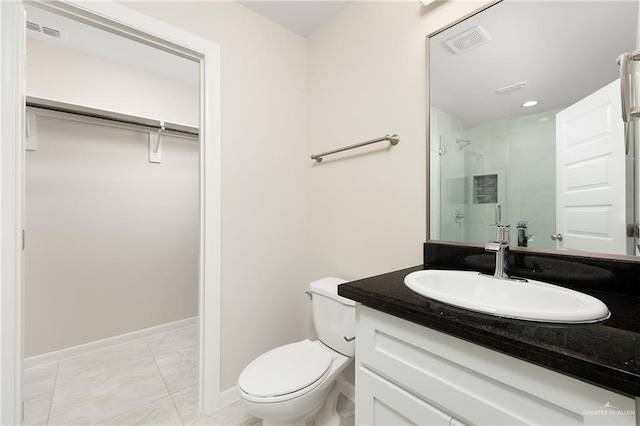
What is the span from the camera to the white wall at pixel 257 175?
5.22 feet

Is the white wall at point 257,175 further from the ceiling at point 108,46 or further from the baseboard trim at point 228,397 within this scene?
the ceiling at point 108,46

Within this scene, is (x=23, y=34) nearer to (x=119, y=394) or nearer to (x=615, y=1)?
(x=119, y=394)

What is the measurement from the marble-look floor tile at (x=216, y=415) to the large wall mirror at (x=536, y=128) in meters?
1.38

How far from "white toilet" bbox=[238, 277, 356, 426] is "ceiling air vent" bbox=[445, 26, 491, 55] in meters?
1.30

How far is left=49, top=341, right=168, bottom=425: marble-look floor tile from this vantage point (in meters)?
1.52

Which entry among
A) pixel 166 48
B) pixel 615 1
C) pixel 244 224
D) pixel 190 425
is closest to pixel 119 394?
pixel 190 425

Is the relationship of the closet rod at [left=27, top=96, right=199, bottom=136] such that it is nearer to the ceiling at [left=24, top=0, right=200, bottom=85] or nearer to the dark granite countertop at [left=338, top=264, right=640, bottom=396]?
the ceiling at [left=24, top=0, right=200, bottom=85]

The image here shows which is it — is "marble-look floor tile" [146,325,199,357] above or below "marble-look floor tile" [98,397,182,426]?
below

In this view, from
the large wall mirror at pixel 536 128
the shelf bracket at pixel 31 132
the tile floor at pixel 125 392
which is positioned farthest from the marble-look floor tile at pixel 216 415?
the shelf bracket at pixel 31 132

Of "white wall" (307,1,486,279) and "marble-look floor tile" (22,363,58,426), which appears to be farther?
"marble-look floor tile" (22,363,58,426)

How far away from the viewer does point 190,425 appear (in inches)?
55.8

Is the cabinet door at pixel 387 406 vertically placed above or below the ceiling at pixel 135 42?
below

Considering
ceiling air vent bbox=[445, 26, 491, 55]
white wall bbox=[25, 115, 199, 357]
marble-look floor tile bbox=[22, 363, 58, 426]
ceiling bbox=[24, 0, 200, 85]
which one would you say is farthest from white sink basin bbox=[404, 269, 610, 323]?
white wall bbox=[25, 115, 199, 357]

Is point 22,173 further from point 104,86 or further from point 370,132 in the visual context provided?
point 370,132
